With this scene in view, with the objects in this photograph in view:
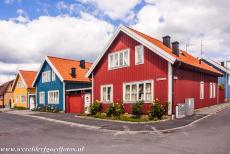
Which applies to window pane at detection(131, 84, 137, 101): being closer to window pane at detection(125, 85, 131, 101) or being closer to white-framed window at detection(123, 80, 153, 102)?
white-framed window at detection(123, 80, 153, 102)

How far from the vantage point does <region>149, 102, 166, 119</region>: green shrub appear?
18750 millimetres

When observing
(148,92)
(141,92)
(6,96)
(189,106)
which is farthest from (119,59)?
(6,96)

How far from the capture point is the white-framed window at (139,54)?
21.9m

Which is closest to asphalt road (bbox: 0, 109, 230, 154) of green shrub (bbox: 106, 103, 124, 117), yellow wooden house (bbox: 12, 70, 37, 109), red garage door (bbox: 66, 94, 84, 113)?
green shrub (bbox: 106, 103, 124, 117)


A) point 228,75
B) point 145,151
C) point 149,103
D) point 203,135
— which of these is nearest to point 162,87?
point 149,103

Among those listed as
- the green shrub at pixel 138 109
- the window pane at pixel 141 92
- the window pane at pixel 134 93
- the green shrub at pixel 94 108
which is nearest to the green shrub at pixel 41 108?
the green shrub at pixel 94 108

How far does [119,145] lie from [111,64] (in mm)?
14832

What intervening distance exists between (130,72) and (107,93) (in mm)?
3598

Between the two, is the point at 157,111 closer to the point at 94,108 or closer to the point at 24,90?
the point at 94,108

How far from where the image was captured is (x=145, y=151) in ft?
30.4

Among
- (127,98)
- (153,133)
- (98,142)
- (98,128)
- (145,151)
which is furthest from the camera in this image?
(127,98)

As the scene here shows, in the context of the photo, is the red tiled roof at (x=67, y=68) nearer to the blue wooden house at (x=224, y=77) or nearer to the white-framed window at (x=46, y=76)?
the white-framed window at (x=46, y=76)

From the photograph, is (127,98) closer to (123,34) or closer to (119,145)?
(123,34)

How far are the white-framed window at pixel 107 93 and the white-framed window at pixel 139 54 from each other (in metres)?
3.80
